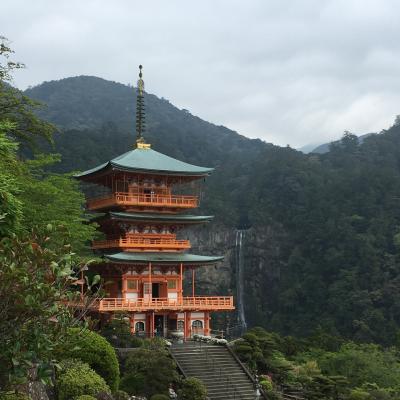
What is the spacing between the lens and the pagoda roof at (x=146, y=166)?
3182 cm

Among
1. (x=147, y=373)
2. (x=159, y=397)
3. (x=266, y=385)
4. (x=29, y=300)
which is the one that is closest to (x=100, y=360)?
(x=159, y=397)

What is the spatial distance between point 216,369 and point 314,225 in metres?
62.7

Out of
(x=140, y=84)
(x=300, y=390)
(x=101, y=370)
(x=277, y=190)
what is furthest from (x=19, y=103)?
(x=277, y=190)

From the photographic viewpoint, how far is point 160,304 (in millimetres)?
29891

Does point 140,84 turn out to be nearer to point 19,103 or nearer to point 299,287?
point 19,103

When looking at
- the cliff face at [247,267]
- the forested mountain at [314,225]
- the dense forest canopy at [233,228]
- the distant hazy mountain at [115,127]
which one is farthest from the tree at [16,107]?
the distant hazy mountain at [115,127]

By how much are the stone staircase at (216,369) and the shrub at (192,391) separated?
3.31 feet

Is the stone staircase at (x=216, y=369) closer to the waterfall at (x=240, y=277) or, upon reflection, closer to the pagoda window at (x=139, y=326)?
the pagoda window at (x=139, y=326)

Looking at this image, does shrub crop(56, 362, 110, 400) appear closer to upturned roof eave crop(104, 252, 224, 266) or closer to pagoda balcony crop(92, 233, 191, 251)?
upturned roof eave crop(104, 252, 224, 266)

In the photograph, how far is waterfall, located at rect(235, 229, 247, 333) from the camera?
7375 centimetres

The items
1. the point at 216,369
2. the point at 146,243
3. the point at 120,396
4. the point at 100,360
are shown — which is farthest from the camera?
the point at 146,243

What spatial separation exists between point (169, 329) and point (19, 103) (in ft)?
46.6

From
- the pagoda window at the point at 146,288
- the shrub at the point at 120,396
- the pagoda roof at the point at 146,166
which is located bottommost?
the shrub at the point at 120,396

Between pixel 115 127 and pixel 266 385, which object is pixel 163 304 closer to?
pixel 266 385
